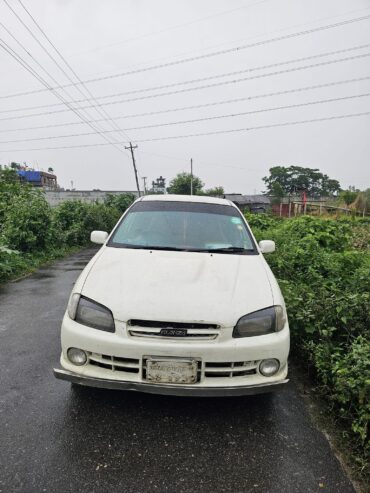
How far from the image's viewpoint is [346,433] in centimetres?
221

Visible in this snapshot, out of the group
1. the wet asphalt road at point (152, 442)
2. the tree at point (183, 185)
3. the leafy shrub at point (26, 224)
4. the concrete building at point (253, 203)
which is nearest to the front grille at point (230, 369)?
the wet asphalt road at point (152, 442)

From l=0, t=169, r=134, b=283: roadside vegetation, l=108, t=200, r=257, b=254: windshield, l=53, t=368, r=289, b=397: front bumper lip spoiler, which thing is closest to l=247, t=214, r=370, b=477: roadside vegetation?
l=53, t=368, r=289, b=397: front bumper lip spoiler

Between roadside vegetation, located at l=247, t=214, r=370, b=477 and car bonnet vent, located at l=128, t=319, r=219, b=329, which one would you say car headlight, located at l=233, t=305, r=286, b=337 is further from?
roadside vegetation, located at l=247, t=214, r=370, b=477

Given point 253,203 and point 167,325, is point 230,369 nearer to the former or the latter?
point 167,325

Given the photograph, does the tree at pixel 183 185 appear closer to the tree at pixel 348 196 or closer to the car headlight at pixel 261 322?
the tree at pixel 348 196

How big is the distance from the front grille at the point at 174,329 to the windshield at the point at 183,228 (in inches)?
41.9

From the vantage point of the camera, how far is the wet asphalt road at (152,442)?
6.05 ft

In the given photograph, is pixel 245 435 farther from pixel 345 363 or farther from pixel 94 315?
pixel 94 315

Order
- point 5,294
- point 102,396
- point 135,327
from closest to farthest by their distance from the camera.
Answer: point 135,327 → point 102,396 → point 5,294

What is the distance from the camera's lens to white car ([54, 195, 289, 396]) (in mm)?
2068

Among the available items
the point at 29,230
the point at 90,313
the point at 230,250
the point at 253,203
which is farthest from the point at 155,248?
the point at 253,203

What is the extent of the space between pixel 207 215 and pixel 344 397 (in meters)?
2.19

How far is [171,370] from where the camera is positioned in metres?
2.06

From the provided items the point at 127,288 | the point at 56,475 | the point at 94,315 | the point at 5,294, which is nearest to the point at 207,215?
the point at 127,288
